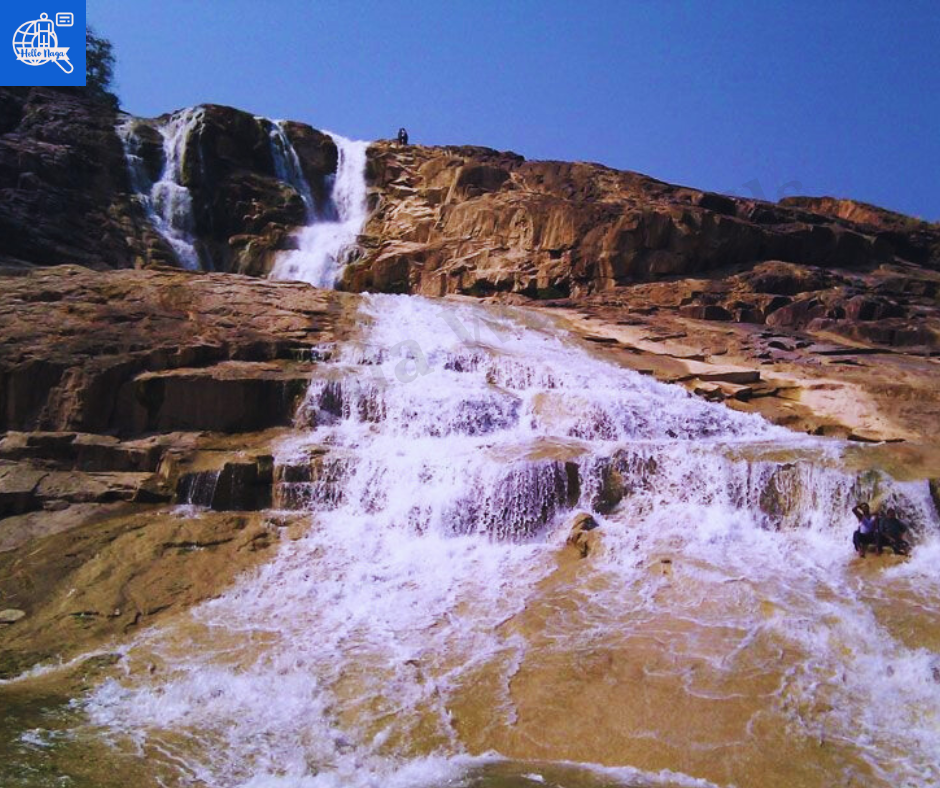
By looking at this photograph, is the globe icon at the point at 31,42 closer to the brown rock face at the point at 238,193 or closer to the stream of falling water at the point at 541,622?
the brown rock face at the point at 238,193

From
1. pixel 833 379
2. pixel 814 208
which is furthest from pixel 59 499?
pixel 814 208

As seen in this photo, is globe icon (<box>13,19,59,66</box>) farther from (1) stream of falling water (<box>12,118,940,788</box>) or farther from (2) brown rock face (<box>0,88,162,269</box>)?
(1) stream of falling water (<box>12,118,940,788</box>)

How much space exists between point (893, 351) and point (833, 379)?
3.60 m

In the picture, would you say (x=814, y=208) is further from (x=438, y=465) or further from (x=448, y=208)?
(x=438, y=465)

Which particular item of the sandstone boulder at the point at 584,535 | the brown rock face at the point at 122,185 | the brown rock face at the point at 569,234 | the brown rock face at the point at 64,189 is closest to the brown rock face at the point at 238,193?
the brown rock face at the point at 122,185

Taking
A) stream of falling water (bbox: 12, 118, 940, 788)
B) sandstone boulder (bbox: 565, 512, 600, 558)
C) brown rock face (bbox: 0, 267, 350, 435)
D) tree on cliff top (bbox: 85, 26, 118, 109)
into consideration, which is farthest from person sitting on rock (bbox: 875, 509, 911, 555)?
tree on cliff top (bbox: 85, 26, 118, 109)

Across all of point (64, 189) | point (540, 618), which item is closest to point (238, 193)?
point (64, 189)

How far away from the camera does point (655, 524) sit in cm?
951

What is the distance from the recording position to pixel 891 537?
8805mm

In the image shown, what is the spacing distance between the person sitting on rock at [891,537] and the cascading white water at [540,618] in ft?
0.70

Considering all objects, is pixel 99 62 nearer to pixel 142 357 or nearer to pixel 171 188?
pixel 171 188

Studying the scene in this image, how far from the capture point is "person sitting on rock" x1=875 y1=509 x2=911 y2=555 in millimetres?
8758

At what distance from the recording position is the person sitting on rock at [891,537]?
8758mm

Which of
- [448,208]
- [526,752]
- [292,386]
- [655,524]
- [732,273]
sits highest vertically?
[448,208]
